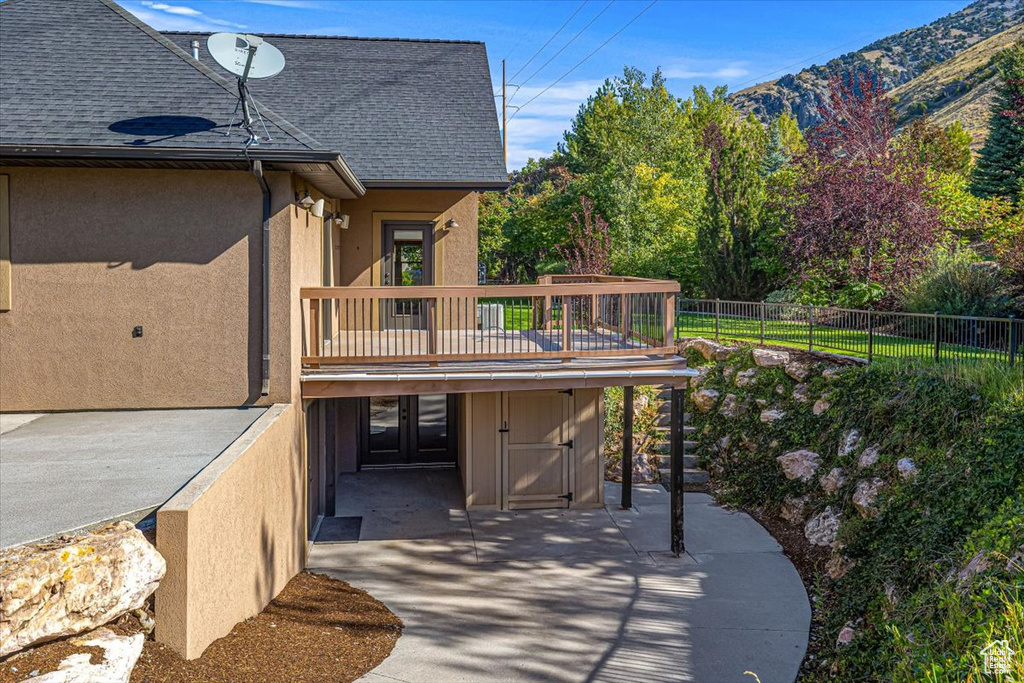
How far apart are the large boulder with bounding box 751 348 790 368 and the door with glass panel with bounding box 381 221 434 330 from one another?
20.4 feet

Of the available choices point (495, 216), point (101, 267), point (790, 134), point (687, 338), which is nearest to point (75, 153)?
point (101, 267)

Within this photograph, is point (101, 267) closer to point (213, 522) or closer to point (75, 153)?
point (75, 153)

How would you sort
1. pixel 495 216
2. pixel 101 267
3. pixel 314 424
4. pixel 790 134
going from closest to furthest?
pixel 101 267 → pixel 314 424 → pixel 495 216 → pixel 790 134

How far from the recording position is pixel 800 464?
38.3ft

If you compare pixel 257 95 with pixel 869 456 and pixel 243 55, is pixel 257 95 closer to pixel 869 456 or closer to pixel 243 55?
pixel 243 55

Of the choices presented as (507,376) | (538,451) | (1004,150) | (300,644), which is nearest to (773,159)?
(1004,150)

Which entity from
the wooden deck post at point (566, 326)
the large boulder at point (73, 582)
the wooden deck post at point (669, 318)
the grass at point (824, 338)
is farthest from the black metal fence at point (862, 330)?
the large boulder at point (73, 582)

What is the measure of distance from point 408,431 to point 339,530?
124 inches

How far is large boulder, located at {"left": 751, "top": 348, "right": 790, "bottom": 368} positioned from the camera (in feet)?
45.7

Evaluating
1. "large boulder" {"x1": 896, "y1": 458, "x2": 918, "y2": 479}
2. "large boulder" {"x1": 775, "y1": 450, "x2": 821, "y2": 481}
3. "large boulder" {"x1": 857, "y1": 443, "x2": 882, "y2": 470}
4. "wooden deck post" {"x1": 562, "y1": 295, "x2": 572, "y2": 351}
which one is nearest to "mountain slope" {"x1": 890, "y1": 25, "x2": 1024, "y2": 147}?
"large boulder" {"x1": 775, "y1": 450, "x2": 821, "y2": 481}

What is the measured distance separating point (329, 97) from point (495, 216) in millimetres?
18065

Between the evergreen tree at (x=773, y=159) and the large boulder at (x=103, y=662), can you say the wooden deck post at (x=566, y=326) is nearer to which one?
the large boulder at (x=103, y=662)

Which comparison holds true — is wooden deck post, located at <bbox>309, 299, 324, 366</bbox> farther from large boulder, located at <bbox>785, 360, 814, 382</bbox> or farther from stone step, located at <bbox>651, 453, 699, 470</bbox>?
large boulder, located at <bbox>785, 360, 814, 382</bbox>

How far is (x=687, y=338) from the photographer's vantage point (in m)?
17.3
